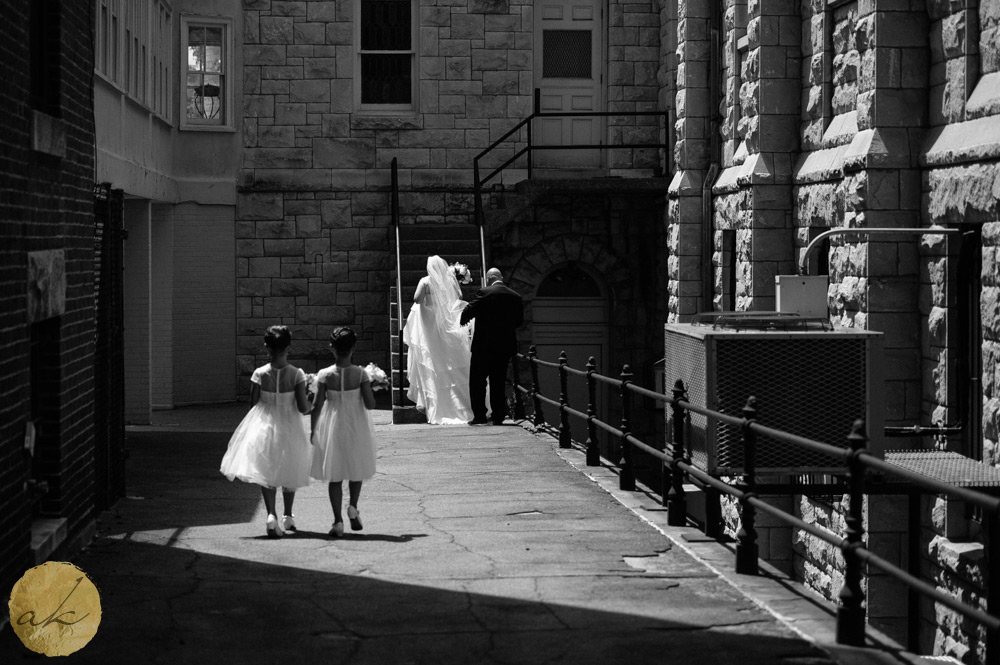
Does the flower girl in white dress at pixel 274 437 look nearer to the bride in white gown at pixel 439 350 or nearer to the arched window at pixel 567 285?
the bride in white gown at pixel 439 350

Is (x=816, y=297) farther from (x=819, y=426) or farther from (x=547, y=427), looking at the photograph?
(x=547, y=427)

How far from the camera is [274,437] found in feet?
35.1

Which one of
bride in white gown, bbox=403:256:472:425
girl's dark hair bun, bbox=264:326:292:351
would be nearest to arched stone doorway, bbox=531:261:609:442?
bride in white gown, bbox=403:256:472:425

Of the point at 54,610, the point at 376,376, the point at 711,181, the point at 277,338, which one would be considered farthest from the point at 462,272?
the point at 54,610

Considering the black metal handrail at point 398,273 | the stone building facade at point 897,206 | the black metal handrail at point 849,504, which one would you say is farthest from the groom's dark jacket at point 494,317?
the black metal handrail at point 849,504

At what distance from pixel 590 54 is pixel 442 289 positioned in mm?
7300

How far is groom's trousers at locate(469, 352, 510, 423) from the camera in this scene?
714 inches

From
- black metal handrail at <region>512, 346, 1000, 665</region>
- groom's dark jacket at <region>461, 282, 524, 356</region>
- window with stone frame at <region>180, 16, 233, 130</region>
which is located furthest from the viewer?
window with stone frame at <region>180, 16, 233, 130</region>

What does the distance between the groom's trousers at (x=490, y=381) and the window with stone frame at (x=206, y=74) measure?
8175 millimetres

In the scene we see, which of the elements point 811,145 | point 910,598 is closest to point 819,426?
point 910,598

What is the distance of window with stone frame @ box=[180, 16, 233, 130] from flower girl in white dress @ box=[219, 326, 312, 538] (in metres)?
14.1

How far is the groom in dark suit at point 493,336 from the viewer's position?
17922mm

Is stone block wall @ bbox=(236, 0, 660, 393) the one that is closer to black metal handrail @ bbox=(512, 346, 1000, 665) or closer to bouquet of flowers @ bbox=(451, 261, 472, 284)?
bouquet of flowers @ bbox=(451, 261, 472, 284)

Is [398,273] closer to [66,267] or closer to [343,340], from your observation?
[343,340]
